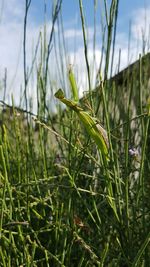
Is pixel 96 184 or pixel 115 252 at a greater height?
pixel 96 184

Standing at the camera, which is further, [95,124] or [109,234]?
[109,234]

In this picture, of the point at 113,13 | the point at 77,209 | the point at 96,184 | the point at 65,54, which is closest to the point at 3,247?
the point at 77,209

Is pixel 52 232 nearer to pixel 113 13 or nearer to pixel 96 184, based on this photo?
pixel 96 184

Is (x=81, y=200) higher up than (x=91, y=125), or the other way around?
(x=91, y=125)

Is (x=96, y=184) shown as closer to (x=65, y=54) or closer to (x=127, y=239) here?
(x=65, y=54)

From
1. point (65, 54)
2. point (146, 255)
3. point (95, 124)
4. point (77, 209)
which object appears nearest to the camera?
point (95, 124)

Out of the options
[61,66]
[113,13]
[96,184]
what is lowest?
[96,184]

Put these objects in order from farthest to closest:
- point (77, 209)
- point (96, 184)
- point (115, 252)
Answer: point (96, 184)
point (77, 209)
point (115, 252)

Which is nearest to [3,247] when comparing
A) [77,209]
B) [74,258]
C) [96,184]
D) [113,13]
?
[74,258]

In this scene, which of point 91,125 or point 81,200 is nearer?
point 91,125
